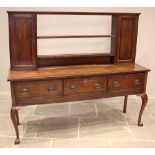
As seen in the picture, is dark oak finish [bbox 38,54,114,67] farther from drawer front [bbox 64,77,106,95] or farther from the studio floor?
the studio floor

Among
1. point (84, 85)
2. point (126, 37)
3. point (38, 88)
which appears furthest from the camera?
point (126, 37)

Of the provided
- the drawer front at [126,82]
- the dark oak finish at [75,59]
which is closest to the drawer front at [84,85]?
the drawer front at [126,82]

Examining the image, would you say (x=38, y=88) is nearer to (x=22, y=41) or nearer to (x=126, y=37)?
(x=22, y=41)

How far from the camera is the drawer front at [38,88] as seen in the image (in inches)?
93.0

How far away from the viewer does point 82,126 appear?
9.69ft

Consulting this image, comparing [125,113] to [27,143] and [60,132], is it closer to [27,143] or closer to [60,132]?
[60,132]

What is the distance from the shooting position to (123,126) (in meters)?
2.97

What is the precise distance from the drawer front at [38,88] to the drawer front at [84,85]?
0.32ft

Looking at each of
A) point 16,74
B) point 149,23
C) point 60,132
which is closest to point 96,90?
point 60,132

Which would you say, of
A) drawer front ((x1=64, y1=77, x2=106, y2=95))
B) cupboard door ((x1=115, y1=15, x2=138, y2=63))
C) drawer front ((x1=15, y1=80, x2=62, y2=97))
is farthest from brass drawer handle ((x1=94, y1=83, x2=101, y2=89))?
cupboard door ((x1=115, y1=15, x2=138, y2=63))

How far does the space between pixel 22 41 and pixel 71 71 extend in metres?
0.63

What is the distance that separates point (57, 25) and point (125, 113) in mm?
1583

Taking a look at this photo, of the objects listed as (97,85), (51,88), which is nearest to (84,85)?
(97,85)

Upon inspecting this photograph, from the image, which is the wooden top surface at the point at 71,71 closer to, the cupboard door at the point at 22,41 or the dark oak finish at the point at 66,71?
the dark oak finish at the point at 66,71
